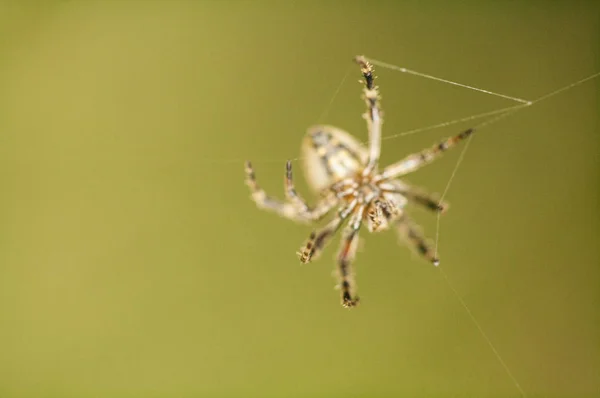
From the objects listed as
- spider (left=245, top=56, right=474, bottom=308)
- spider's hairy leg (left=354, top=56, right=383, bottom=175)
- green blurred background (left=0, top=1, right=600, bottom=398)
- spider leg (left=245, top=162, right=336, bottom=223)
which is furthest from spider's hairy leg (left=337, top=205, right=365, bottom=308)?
green blurred background (left=0, top=1, right=600, bottom=398)

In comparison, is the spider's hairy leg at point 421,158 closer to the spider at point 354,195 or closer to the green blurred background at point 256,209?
the spider at point 354,195

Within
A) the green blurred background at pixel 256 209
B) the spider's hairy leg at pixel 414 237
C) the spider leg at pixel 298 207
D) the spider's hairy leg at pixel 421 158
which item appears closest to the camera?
the spider's hairy leg at pixel 421 158

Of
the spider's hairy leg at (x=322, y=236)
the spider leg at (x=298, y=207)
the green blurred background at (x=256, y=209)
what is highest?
the green blurred background at (x=256, y=209)

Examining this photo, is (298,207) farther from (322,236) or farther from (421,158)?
(421,158)

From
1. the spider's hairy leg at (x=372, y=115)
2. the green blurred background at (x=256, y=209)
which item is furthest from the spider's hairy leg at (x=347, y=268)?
the green blurred background at (x=256, y=209)

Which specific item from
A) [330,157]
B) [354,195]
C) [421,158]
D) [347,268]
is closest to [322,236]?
[347,268]

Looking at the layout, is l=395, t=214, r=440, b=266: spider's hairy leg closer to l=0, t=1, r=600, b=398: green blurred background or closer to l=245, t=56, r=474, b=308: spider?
l=245, t=56, r=474, b=308: spider

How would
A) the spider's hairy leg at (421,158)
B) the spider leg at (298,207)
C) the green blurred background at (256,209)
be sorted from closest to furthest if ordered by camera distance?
the spider's hairy leg at (421,158) < the spider leg at (298,207) < the green blurred background at (256,209)
